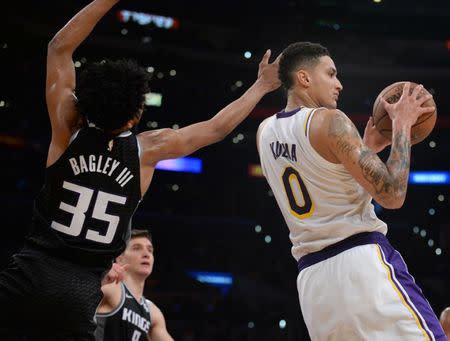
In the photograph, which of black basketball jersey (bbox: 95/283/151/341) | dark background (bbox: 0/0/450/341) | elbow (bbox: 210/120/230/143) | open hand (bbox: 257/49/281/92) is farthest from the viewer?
dark background (bbox: 0/0/450/341)

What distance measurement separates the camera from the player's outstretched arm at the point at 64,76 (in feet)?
10.3

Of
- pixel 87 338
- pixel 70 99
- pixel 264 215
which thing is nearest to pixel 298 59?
pixel 70 99

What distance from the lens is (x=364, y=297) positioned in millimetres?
3062

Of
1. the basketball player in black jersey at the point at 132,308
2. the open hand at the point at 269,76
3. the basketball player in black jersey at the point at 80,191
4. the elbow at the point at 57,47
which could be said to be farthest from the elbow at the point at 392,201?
the basketball player in black jersey at the point at 132,308

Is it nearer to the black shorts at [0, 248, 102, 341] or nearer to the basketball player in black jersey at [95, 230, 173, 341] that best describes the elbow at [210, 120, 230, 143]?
the black shorts at [0, 248, 102, 341]

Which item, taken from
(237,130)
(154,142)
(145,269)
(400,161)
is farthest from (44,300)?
(237,130)

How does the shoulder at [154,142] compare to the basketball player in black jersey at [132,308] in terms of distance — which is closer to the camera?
the shoulder at [154,142]

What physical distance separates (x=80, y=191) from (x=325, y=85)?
4.86ft

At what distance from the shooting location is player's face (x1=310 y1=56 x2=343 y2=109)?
3.71 metres

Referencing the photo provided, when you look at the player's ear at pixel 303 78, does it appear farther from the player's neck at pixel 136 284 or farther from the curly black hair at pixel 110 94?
the player's neck at pixel 136 284

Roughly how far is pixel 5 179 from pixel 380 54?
424 inches

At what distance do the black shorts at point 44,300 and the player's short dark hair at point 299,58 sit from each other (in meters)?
1.66

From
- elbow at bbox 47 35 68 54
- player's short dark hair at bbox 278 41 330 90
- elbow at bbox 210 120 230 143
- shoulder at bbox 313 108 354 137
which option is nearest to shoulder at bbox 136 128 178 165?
elbow at bbox 210 120 230 143

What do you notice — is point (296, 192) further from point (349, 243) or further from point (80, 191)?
point (80, 191)
